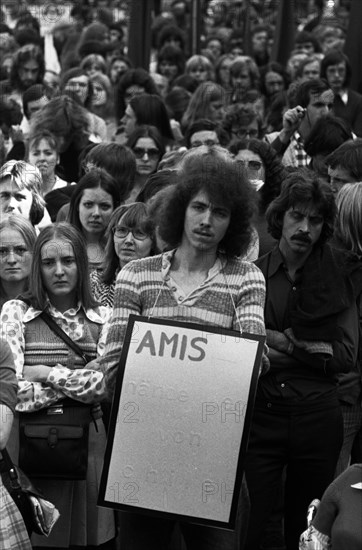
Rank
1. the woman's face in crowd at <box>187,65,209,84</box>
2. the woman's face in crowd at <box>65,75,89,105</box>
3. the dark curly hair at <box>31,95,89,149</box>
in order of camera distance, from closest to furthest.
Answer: the dark curly hair at <box>31,95,89,149</box>
the woman's face in crowd at <box>65,75,89,105</box>
the woman's face in crowd at <box>187,65,209,84</box>

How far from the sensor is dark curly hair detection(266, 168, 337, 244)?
6188 millimetres

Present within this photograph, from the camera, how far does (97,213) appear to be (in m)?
7.51

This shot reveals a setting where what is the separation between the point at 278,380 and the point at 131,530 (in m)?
1.19

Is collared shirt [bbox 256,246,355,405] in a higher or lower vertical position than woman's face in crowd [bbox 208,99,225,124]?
lower

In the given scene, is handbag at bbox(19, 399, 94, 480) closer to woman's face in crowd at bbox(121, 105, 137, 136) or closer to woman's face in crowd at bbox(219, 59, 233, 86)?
woman's face in crowd at bbox(121, 105, 137, 136)

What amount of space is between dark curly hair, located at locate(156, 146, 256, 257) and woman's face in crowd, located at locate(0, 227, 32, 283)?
156cm

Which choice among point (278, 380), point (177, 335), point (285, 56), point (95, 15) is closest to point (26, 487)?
point (177, 335)

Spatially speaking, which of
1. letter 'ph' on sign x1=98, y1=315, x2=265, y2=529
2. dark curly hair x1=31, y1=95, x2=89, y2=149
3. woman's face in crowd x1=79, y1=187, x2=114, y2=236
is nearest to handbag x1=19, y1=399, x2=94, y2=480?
letter 'ph' on sign x1=98, y1=315, x2=265, y2=529

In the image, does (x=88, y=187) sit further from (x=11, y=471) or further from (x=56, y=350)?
(x=11, y=471)

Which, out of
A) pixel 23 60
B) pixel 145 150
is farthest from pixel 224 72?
pixel 145 150

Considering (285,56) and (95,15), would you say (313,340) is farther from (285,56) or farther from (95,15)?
(95,15)

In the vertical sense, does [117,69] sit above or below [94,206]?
above

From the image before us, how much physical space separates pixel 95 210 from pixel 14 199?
0.63 m

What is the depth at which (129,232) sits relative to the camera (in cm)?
694
